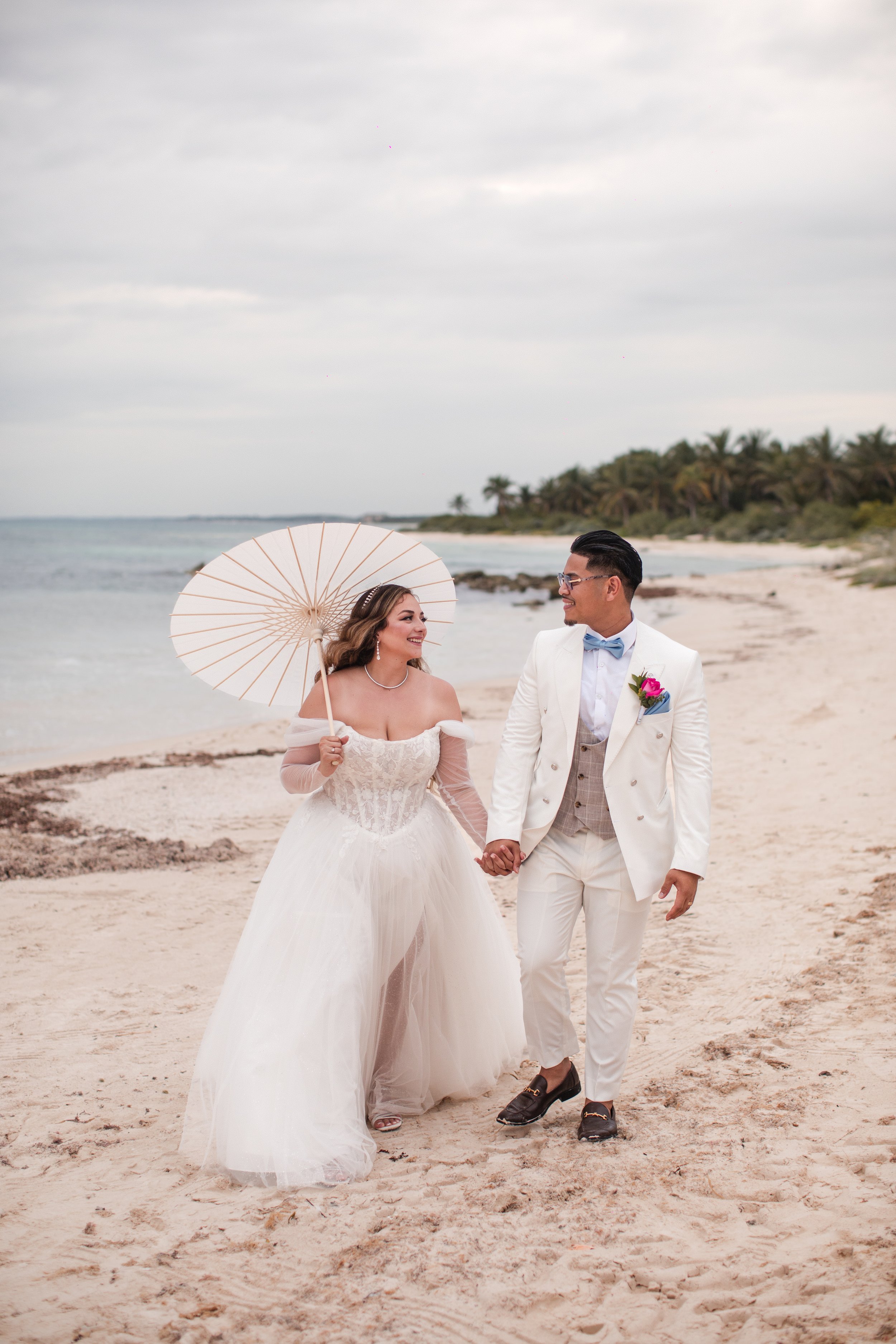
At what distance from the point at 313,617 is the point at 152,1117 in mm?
2047

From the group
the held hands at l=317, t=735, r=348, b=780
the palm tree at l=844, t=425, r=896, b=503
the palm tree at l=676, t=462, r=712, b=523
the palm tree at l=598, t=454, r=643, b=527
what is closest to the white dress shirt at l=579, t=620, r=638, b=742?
the held hands at l=317, t=735, r=348, b=780

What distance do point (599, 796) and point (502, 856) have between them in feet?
1.32

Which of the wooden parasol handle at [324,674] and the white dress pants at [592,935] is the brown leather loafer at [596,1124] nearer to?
the white dress pants at [592,935]

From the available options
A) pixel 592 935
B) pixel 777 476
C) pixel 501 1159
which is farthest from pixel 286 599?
pixel 777 476

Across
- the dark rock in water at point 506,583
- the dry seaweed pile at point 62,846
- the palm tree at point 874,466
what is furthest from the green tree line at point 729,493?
the dry seaweed pile at point 62,846

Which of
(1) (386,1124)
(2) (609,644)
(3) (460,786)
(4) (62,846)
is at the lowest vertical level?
(1) (386,1124)

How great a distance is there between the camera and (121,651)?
71.2 feet

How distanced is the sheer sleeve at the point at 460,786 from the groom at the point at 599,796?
→ 0.29 meters

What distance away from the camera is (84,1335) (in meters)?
2.56

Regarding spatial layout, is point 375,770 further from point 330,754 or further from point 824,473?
point 824,473

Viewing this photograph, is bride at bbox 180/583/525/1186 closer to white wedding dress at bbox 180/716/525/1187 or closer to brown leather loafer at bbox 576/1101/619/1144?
white wedding dress at bbox 180/716/525/1187

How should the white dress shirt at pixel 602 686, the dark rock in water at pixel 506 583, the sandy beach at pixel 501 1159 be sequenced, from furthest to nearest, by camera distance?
1. the dark rock in water at pixel 506 583
2. the white dress shirt at pixel 602 686
3. the sandy beach at pixel 501 1159

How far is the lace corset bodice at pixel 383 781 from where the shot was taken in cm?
378

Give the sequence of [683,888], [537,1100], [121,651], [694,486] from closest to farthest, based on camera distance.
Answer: [683,888], [537,1100], [121,651], [694,486]
